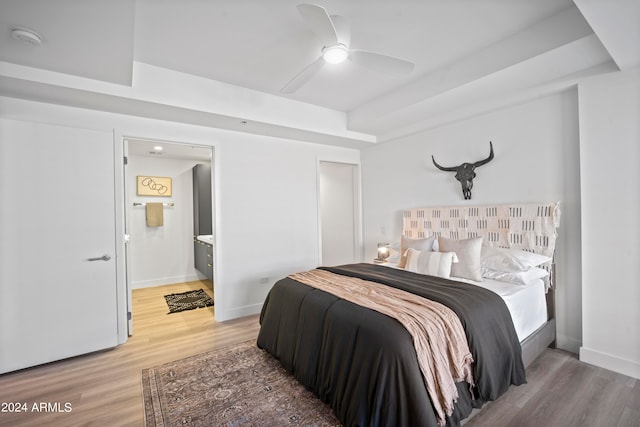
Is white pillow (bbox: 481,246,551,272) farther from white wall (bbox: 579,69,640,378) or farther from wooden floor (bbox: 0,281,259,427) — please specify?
wooden floor (bbox: 0,281,259,427)

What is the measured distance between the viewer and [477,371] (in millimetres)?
1762

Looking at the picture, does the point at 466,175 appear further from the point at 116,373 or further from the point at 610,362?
the point at 116,373

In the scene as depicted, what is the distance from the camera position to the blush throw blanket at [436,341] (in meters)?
1.58

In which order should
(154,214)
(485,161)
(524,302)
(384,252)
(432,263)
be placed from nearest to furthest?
(524,302)
(432,263)
(485,161)
(384,252)
(154,214)

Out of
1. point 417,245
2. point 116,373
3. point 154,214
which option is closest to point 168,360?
point 116,373

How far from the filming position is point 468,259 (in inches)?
108

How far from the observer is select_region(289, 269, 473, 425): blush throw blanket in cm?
158

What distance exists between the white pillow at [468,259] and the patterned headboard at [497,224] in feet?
1.49

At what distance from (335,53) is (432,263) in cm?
206

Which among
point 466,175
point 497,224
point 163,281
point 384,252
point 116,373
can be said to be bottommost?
point 116,373

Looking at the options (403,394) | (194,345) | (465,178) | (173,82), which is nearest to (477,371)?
(403,394)

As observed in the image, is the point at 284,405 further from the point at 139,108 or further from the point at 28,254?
the point at 139,108

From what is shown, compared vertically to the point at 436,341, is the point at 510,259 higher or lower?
higher

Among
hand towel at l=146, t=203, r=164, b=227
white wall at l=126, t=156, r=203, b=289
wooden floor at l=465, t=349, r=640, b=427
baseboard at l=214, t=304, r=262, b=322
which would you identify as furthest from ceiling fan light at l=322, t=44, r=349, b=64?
hand towel at l=146, t=203, r=164, b=227
